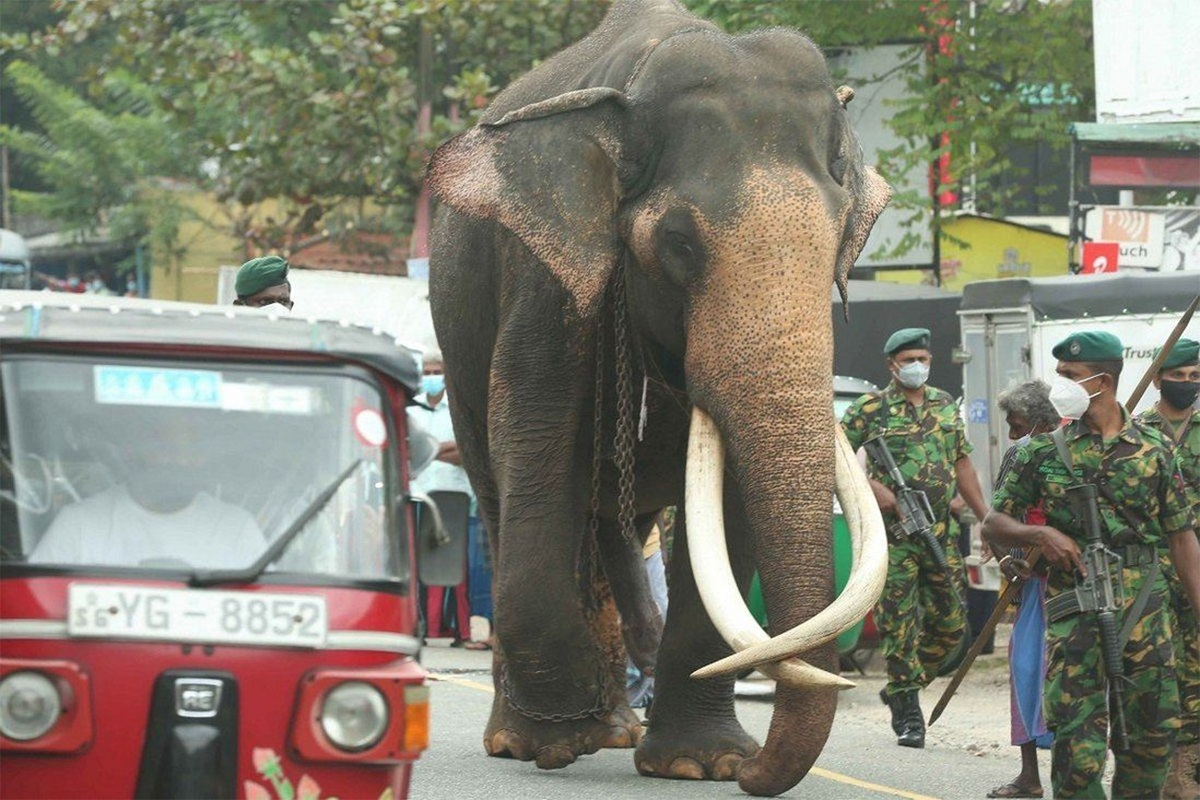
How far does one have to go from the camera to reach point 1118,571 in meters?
8.52

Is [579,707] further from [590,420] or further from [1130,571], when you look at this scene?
[1130,571]

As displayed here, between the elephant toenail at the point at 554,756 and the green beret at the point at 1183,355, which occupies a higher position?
the green beret at the point at 1183,355

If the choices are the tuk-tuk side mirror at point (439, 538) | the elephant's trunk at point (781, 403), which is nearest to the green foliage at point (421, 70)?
the elephant's trunk at point (781, 403)

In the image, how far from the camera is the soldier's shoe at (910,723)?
11.2 metres

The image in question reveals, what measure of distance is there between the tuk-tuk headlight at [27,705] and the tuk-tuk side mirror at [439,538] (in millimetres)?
1254

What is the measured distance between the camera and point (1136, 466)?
8.48m

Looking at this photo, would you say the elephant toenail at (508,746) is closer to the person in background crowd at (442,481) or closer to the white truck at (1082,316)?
the white truck at (1082,316)

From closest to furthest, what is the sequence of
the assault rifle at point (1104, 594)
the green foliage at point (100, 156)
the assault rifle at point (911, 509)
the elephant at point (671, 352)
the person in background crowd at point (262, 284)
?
the elephant at point (671, 352), the assault rifle at point (1104, 594), the person in background crowd at point (262, 284), the assault rifle at point (911, 509), the green foliage at point (100, 156)

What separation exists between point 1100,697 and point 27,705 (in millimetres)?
4042

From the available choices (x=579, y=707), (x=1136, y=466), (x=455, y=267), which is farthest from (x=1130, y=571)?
(x=455, y=267)

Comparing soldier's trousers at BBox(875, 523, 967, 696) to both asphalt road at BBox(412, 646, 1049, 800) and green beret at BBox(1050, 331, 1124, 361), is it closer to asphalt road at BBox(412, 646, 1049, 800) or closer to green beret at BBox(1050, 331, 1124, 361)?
asphalt road at BBox(412, 646, 1049, 800)

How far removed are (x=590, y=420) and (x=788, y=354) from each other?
146 centimetres

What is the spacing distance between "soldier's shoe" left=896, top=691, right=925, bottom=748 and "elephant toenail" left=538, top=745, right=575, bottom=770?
2442 mm

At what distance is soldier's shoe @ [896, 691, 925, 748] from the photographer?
11.2 meters
